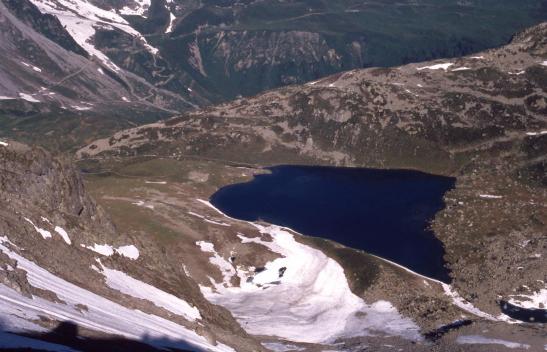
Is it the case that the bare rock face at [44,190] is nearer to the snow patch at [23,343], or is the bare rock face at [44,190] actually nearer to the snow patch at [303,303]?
the snow patch at [303,303]

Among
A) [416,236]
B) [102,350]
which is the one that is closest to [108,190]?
[416,236]

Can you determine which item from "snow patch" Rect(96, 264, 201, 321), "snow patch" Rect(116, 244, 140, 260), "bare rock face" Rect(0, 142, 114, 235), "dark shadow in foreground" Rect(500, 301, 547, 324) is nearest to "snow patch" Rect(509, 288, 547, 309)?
"dark shadow in foreground" Rect(500, 301, 547, 324)

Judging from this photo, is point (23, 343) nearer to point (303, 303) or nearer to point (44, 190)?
point (44, 190)

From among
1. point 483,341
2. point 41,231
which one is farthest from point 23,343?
point 483,341

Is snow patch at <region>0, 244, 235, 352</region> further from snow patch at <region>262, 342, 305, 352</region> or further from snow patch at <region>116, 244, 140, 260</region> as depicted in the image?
snow patch at <region>116, 244, 140, 260</region>

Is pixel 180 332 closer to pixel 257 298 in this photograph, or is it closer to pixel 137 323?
pixel 137 323
